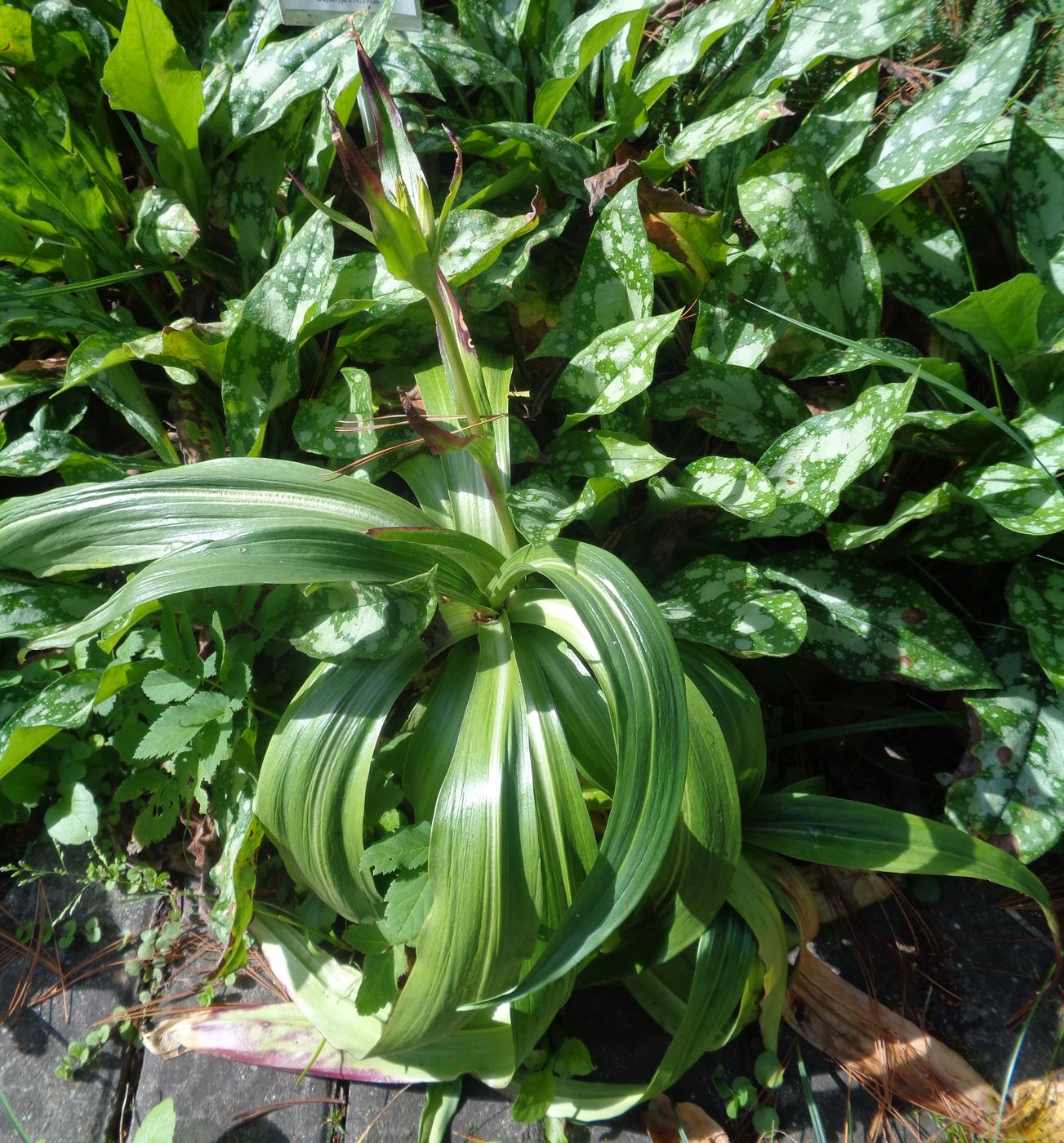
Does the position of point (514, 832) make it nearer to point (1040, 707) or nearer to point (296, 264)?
point (1040, 707)

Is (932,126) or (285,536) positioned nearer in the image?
(285,536)

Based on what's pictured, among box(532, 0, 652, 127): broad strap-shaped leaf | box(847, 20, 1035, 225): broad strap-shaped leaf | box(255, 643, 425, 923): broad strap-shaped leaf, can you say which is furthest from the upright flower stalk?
box(847, 20, 1035, 225): broad strap-shaped leaf

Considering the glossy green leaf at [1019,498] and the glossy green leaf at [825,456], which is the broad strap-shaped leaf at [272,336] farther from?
the glossy green leaf at [1019,498]

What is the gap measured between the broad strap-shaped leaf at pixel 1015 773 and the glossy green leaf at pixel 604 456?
633 millimetres

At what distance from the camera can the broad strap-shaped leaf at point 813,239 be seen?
50.0 inches

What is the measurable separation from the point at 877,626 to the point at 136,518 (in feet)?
3.75

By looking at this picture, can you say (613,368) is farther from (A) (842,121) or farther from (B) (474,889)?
(B) (474,889)

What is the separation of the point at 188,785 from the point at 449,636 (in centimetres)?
56

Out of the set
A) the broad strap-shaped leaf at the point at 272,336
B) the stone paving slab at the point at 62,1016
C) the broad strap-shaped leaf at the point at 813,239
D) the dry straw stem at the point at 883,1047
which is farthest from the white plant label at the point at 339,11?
the dry straw stem at the point at 883,1047

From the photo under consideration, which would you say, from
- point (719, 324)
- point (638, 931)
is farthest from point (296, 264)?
point (638, 931)

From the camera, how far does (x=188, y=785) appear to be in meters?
1.40

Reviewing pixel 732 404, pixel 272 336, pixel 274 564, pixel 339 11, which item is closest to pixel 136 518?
pixel 274 564

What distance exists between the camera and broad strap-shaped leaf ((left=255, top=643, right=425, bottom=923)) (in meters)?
1.18

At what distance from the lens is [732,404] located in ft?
4.47
